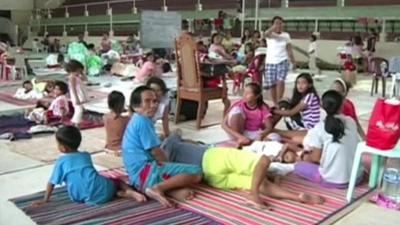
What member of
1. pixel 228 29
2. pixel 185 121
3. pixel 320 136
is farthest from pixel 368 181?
pixel 228 29

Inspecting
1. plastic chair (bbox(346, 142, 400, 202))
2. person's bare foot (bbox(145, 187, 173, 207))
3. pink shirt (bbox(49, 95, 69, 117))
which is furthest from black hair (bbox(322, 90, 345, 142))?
pink shirt (bbox(49, 95, 69, 117))

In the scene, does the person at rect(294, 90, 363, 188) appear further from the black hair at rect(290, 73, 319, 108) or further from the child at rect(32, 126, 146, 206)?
the child at rect(32, 126, 146, 206)

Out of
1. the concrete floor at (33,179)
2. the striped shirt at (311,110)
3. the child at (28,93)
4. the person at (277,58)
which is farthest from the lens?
the child at (28,93)

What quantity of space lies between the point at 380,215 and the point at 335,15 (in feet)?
37.8

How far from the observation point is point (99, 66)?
11.9 meters

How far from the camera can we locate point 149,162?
128 inches

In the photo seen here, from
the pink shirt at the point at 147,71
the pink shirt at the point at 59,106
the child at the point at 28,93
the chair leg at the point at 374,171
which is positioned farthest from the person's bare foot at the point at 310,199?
the pink shirt at the point at 147,71

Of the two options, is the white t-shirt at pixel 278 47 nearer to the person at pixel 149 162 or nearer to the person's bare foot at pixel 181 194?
the person at pixel 149 162

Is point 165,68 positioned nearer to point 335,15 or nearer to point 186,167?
point 335,15

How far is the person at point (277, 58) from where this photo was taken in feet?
21.4

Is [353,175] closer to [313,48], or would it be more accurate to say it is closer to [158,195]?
[158,195]

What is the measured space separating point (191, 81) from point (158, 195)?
2.70 metres

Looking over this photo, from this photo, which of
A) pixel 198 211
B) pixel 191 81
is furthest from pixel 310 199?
pixel 191 81

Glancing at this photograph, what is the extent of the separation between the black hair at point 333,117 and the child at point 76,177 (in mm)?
1328
